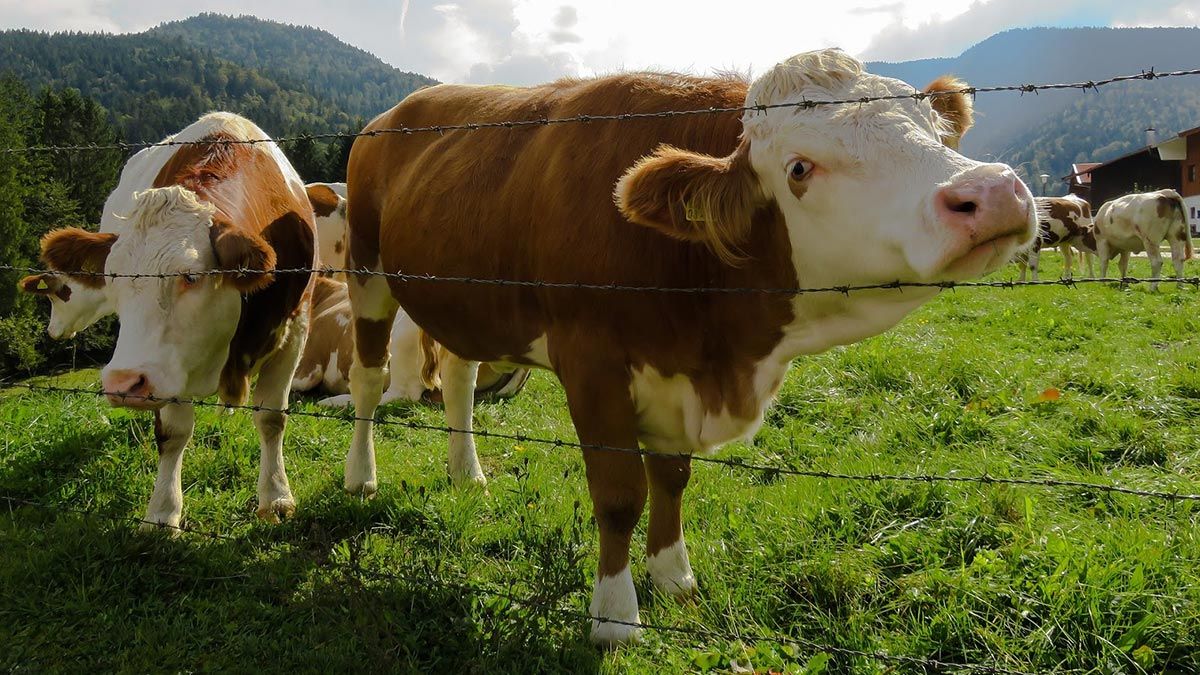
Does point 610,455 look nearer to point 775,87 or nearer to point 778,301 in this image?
point 778,301

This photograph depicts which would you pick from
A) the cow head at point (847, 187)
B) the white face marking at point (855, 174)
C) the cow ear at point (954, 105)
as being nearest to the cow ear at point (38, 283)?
the cow head at point (847, 187)

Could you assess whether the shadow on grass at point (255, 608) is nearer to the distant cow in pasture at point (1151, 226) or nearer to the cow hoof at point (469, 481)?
the cow hoof at point (469, 481)

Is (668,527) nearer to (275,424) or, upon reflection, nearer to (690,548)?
(690,548)

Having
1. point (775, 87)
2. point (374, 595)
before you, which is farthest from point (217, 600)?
point (775, 87)

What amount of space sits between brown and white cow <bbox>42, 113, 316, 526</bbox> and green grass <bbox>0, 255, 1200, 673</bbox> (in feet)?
1.79

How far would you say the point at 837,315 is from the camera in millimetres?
2506

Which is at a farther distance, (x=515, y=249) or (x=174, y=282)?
(x=174, y=282)

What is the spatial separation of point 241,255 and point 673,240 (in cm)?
198

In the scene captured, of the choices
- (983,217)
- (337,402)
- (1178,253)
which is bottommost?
(337,402)

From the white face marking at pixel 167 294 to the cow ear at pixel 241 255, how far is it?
0.17 feet

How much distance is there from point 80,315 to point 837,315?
5.80m

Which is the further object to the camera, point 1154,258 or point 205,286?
point 1154,258

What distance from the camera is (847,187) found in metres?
2.15

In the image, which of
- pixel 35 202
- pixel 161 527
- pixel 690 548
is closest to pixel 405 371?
pixel 161 527
